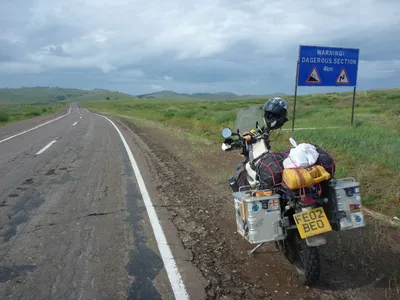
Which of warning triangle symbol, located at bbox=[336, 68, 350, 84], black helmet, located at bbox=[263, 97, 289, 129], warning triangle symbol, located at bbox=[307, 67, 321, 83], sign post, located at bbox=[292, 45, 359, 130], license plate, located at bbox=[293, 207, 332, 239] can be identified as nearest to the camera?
license plate, located at bbox=[293, 207, 332, 239]

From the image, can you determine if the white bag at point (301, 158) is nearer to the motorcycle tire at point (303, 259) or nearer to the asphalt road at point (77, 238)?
the motorcycle tire at point (303, 259)

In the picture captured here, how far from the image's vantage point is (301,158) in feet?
11.0

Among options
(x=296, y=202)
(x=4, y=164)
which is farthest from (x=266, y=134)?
(x=4, y=164)

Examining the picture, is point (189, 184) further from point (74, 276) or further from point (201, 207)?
point (74, 276)

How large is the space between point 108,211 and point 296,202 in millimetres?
3368

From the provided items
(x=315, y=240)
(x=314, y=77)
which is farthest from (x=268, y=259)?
(x=314, y=77)

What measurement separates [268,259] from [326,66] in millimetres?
9369

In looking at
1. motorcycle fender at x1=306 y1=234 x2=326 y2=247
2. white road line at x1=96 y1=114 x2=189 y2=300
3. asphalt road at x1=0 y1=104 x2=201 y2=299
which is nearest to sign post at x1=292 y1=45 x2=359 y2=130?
asphalt road at x1=0 y1=104 x2=201 y2=299

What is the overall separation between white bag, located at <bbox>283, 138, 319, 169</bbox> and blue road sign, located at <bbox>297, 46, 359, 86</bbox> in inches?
328

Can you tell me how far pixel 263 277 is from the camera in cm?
368

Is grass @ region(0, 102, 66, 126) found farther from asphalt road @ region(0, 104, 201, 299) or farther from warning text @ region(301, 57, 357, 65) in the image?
warning text @ region(301, 57, 357, 65)

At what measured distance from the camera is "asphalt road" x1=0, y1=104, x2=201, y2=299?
3.49 meters

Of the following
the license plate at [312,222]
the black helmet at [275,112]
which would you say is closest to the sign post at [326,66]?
the black helmet at [275,112]

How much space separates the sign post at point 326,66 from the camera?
37.0 feet
